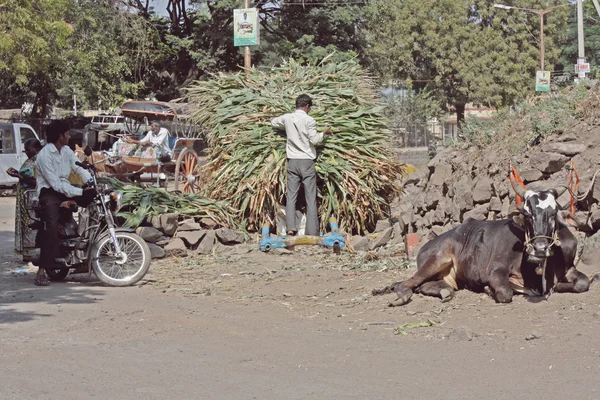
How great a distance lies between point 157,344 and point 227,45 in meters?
33.2

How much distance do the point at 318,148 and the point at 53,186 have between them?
423cm

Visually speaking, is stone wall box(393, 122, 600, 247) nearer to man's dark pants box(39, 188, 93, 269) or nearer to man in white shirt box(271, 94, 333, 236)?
man in white shirt box(271, 94, 333, 236)

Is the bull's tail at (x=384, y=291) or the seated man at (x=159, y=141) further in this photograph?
the seated man at (x=159, y=141)

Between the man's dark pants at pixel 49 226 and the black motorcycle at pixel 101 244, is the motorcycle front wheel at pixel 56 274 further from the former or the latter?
the man's dark pants at pixel 49 226

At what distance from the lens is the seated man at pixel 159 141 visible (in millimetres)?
21055

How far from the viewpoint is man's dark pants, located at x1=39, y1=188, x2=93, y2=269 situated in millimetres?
10141

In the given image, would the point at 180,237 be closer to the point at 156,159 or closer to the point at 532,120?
the point at 532,120

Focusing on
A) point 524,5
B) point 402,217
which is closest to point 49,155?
point 402,217

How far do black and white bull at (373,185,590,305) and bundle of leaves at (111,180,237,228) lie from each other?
4822 mm

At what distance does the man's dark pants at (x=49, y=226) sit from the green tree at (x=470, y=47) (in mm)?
49856

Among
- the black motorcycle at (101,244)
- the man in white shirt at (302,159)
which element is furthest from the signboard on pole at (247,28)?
the black motorcycle at (101,244)

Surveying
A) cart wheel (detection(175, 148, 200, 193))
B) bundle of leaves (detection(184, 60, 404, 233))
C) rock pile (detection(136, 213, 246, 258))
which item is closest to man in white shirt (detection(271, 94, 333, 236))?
bundle of leaves (detection(184, 60, 404, 233))

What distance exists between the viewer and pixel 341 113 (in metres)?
13.2

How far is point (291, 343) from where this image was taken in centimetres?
701
